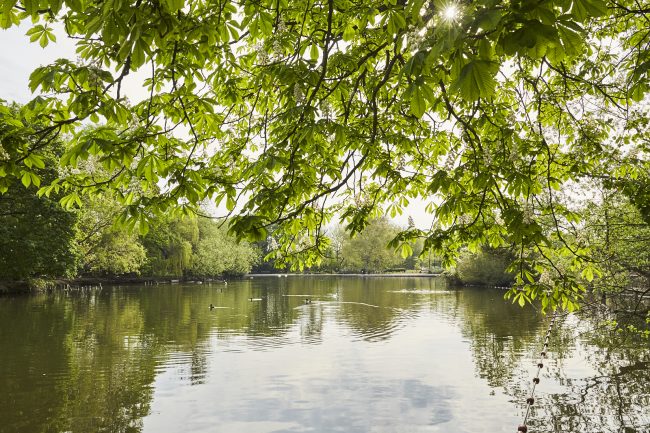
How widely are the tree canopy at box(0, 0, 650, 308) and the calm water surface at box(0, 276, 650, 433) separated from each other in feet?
21.6

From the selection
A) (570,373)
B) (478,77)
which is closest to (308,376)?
(570,373)

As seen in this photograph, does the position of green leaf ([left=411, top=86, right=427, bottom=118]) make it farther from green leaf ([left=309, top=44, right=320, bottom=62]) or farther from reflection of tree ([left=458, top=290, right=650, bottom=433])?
reflection of tree ([left=458, top=290, right=650, bottom=433])

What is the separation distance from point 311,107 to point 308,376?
12.8m

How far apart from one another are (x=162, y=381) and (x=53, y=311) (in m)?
20.1

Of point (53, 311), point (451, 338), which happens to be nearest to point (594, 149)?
point (451, 338)

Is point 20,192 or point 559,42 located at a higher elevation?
point 20,192

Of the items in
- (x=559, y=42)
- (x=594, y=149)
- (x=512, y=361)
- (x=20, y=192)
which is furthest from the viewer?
(x=20, y=192)

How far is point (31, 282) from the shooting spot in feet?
132

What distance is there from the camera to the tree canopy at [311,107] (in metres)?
2.38

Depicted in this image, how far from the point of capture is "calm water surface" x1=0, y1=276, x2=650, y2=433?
1170 centimetres

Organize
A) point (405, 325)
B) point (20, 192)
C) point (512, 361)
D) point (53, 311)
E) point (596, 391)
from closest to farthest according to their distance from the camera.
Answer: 1. point (596, 391)
2. point (512, 361)
3. point (405, 325)
4. point (53, 311)
5. point (20, 192)

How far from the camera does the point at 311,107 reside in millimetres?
4961

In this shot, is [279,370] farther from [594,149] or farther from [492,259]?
[492,259]

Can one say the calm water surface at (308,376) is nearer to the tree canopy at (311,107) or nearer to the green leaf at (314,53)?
the tree canopy at (311,107)
